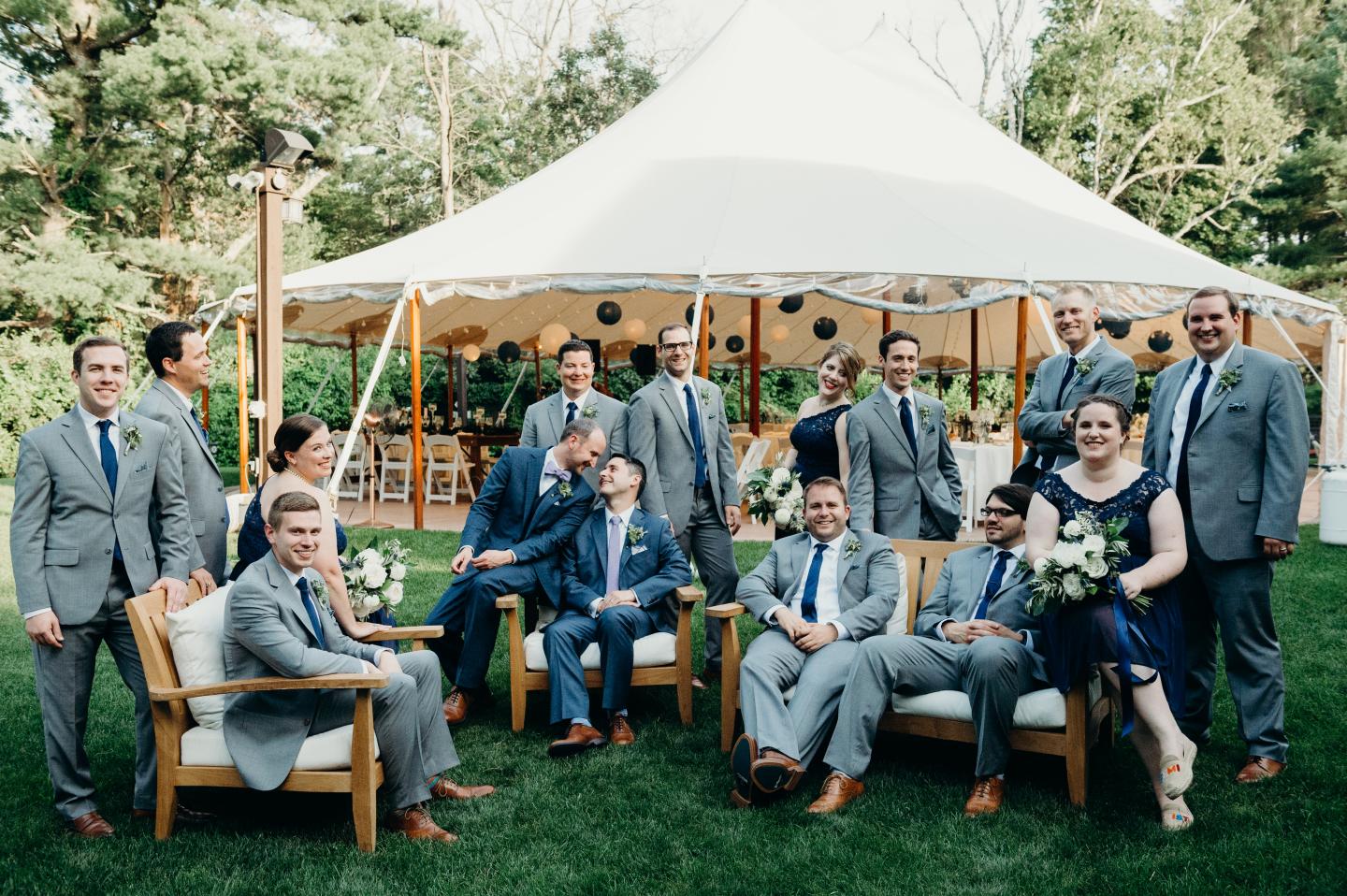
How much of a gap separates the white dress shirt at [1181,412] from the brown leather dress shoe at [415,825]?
3.01m

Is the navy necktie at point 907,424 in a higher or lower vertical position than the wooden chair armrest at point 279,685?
higher

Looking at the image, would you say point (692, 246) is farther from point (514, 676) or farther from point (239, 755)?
point (239, 755)

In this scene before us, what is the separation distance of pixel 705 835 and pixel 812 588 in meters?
1.21

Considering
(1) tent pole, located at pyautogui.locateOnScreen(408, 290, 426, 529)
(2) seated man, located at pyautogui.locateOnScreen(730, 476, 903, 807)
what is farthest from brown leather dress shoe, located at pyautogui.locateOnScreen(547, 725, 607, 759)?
(1) tent pole, located at pyautogui.locateOnScreen(408, 290, 426, 529)

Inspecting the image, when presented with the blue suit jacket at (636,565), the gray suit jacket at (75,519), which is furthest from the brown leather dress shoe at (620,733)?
the gray suit jacket at (75,519)

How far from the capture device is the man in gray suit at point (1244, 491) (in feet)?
12.9

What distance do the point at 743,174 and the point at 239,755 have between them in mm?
7910

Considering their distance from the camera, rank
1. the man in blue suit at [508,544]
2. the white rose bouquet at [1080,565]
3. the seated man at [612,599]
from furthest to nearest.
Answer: the man in blue suit at [508,544], the seated man at [612,599], the white rose bouquet at [1080,565]

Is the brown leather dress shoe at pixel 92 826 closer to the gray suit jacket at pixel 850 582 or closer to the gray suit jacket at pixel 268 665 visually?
the gray suit jacket at pixel 268 665

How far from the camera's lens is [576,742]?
4.41 meters

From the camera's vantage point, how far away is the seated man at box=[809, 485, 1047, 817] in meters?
3.84

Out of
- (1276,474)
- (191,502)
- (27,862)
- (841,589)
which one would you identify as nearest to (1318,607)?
(1276,474)

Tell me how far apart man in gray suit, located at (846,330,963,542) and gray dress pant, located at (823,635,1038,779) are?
100 centimetres

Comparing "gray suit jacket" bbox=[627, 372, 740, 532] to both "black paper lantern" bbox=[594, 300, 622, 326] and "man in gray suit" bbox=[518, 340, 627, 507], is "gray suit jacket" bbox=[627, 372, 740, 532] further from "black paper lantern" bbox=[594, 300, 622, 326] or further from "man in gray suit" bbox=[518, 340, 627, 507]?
"black paper lantern" bbox=[594, 300, 622, 326]
